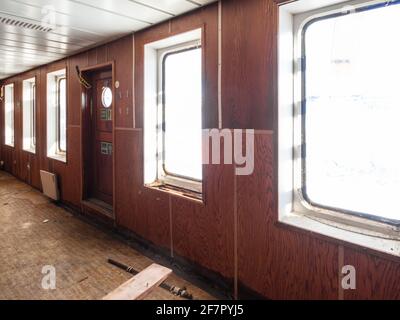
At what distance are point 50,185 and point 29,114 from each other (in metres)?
2.43

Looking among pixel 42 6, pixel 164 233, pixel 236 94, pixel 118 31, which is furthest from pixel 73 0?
pixel 164 233

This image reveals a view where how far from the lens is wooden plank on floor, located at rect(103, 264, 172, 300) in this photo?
7.04 ft

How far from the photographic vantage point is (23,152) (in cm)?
723

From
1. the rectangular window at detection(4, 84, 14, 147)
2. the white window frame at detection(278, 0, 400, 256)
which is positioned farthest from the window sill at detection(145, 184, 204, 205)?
the rectangular window at detection(4, 84, 14, 147)

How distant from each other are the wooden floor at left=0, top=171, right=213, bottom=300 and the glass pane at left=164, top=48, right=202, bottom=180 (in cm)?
114

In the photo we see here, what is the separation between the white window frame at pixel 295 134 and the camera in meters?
2.13

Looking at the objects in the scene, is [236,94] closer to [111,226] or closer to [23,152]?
[111,226]

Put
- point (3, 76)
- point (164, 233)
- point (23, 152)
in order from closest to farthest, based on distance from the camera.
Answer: point (164, 233)
point (23, 152)
point (3, 76)

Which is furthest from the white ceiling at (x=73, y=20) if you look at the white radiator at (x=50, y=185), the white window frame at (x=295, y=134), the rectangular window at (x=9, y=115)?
the rectangular window at (x=9, y=115)

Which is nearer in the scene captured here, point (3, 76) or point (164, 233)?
point (164, 233)

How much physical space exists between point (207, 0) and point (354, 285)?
95.3 inches

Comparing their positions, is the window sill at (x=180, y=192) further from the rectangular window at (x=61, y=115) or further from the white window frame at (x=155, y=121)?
the rectangular window at (x=61, y=115)

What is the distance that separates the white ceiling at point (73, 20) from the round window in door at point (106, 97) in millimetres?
631

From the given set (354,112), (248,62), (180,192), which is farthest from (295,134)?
(180,192)
